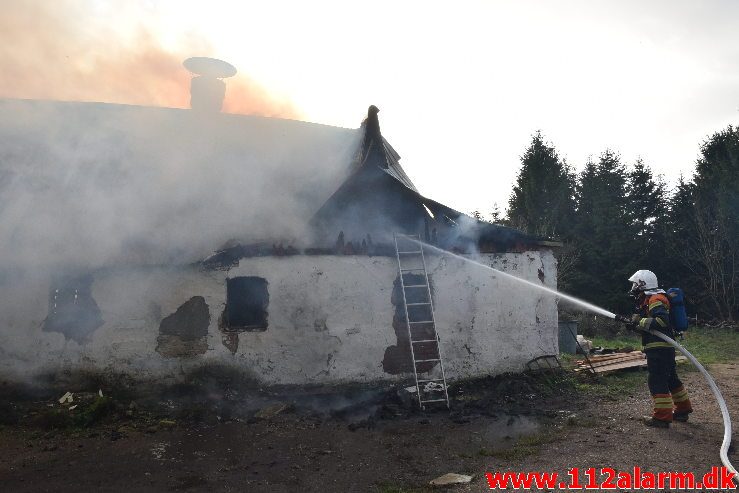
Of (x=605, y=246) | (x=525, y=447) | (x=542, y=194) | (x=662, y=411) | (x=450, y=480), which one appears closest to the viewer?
(x=450, y=480)

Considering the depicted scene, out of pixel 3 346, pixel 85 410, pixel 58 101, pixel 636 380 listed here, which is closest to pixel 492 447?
pixel 636 380

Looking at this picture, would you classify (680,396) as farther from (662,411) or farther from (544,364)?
(544,364)

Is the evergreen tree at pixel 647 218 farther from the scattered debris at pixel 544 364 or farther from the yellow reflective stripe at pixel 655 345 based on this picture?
the yellow reflective stripe at pixel 655 345

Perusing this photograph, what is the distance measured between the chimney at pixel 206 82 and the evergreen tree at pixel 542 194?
56.8ft

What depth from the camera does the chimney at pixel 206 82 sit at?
1295cm

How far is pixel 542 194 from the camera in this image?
26.0 metres

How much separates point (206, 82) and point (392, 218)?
799 centimetres

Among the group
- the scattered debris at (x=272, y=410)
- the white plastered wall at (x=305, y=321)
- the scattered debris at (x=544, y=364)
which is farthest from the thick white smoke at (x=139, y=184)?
the scattered debris at (x=544, y=364)

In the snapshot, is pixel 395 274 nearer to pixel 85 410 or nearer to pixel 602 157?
pixel 85 410

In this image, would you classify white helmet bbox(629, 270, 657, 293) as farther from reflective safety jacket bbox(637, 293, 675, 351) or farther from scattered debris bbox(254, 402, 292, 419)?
scattered debris bbox(254, 402, 292, 419)

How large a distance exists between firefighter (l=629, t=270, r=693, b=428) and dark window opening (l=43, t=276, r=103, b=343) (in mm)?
8619

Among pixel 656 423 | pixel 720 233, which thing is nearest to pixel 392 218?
pixel 656 423

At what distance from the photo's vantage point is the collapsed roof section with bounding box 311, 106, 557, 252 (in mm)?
8492

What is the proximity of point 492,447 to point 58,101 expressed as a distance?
11.4 metres
